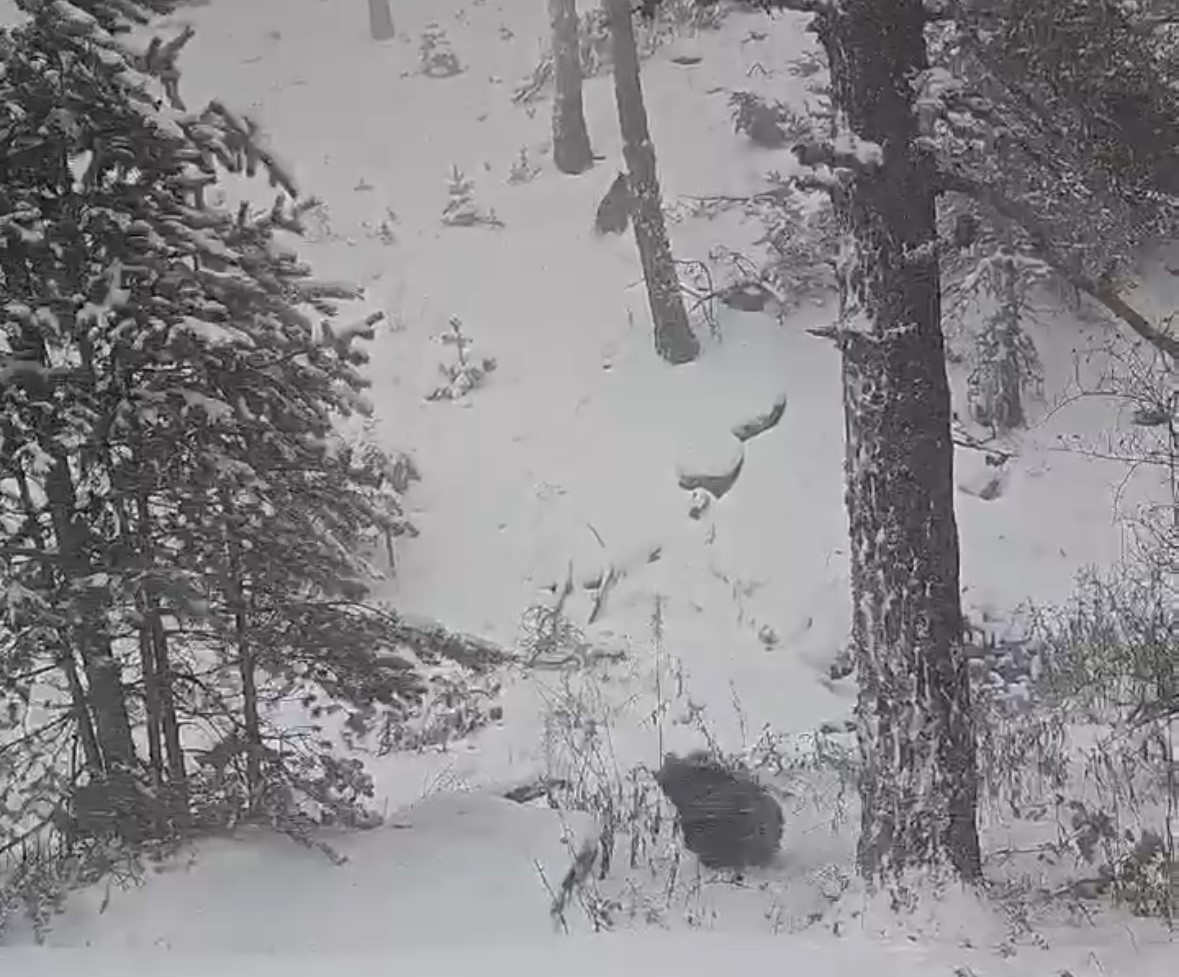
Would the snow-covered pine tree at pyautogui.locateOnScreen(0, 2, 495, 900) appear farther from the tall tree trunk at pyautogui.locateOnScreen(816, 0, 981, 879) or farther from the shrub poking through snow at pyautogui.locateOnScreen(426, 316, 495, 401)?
the shrub poking through snow at pyautogui.locateOnScreen(426, 316, 495, 401)

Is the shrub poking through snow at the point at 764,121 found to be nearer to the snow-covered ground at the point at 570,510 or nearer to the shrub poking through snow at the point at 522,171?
the snow-covered ground at the point at 570,510

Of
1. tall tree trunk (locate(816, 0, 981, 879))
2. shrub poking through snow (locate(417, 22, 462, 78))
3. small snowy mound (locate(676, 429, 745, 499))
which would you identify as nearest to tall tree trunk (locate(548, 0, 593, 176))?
shrub poking through snow (locate(417, 22, 462, 78))

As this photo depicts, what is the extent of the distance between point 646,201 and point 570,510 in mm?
3332

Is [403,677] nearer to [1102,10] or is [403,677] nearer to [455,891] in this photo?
[455,891]

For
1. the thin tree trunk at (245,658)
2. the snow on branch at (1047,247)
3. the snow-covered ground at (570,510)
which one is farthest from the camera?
the thin tree trunk at (245,658)

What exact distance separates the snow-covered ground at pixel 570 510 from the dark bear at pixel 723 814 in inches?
7.7

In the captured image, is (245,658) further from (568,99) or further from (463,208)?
(463,208)

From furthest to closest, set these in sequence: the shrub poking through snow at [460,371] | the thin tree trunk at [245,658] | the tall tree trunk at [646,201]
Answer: the shrub poking through snow at [460,371], the tall tree trunk at [646,201], the thin tree trunk at [245,658]

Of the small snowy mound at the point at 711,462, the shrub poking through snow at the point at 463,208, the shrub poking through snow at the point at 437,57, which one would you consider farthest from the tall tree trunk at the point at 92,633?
the shrub poking through snow at the point at 437,57

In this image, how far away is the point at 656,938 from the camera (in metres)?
5.03

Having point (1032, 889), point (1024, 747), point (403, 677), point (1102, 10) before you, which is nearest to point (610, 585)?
point (1024, 747)

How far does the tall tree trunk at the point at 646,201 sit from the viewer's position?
1341 centimetres

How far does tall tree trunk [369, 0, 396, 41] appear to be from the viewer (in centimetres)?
2483

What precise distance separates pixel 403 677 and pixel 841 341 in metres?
2.67
